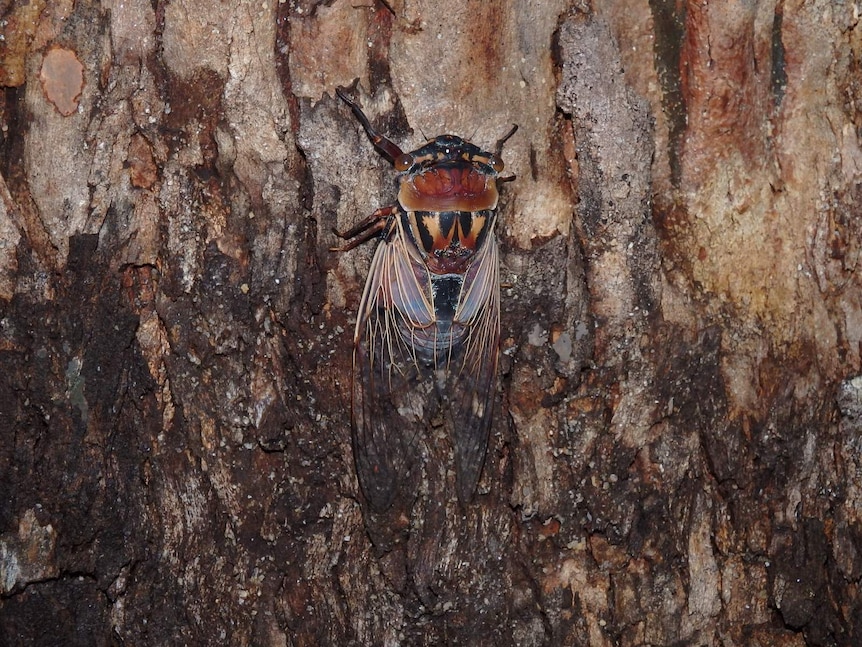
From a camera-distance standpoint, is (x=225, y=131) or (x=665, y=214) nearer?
(x=225, y=131)

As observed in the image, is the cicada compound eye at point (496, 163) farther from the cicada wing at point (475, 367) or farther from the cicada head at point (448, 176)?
the cicada wing at point (475, 367)

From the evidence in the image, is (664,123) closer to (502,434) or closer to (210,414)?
(502,434)

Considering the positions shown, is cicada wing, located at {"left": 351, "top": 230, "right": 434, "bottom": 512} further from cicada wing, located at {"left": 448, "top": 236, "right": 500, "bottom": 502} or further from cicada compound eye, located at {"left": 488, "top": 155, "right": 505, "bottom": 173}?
cicada compound eye, located at {"left": 488, "top": 155, "right": 505, "bottom": 173}

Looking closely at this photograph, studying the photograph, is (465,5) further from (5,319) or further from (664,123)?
(5,319)

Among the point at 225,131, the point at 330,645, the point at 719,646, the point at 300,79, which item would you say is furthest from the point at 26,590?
the point at 719,646

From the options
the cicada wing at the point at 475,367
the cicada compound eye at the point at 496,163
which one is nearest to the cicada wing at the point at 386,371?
the cicada wing at the point at 475,367

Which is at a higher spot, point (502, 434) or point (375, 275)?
point (375, 275)

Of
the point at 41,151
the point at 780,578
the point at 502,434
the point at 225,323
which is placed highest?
the point at 41,151

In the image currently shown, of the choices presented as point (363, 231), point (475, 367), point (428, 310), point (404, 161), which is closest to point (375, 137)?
point (404, 161)
